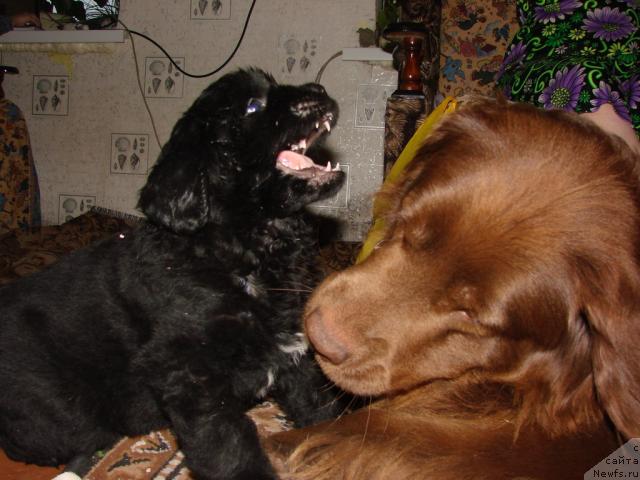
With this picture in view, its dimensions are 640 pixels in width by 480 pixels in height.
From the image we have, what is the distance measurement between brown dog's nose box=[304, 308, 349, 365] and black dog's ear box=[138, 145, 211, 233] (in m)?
0.64

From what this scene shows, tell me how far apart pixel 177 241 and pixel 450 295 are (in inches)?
38.7

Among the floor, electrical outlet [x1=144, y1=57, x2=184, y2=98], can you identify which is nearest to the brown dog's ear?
the floor

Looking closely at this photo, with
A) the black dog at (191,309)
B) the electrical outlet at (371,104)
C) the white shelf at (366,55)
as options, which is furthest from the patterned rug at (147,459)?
the white shelf at (366,55)

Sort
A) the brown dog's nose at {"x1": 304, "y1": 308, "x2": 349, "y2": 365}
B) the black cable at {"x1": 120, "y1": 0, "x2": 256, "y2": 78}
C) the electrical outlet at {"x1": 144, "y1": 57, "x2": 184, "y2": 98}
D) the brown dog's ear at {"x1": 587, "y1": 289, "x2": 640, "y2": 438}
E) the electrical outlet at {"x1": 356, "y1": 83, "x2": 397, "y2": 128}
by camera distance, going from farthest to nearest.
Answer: the electrical outlet at {"x1": 144, "y1": 57, "x2": 184, "y2": 98} < the black cable at {"x1": 120, "y1": 0, "x2": 256, "y2": 78} < the electrical outlet at {"x1": 356, "y1": 83, "x2": 397, "y2": 128} < the brown dog's nose at {"x1": 304, "y1": 308, "x2": 349, "y2": 365} < the brown dog's ear at {"x1": 587, "y1": 289, "x2": 640, "y2": 438}

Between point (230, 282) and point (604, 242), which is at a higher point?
point (604, 242)

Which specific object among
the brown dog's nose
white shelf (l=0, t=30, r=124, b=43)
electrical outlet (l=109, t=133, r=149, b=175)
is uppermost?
white shelf (l=0, t=30, r=124, b=43)

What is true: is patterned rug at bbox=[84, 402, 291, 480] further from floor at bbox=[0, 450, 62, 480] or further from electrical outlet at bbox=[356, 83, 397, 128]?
electrical outlet at bbox=[356, 83, 397, 128]

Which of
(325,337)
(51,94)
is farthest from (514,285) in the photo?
(51,94)

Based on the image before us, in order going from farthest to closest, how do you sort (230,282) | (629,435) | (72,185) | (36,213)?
(72,185), (36,213), (230,282), (629,435)

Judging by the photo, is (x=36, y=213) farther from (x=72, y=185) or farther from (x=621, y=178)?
(x=621, y=178)

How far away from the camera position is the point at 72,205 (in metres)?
4.80

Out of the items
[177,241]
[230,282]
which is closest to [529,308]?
[230,282]

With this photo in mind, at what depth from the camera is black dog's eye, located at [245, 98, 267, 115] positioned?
6.49 ft

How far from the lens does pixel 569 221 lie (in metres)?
1.24
